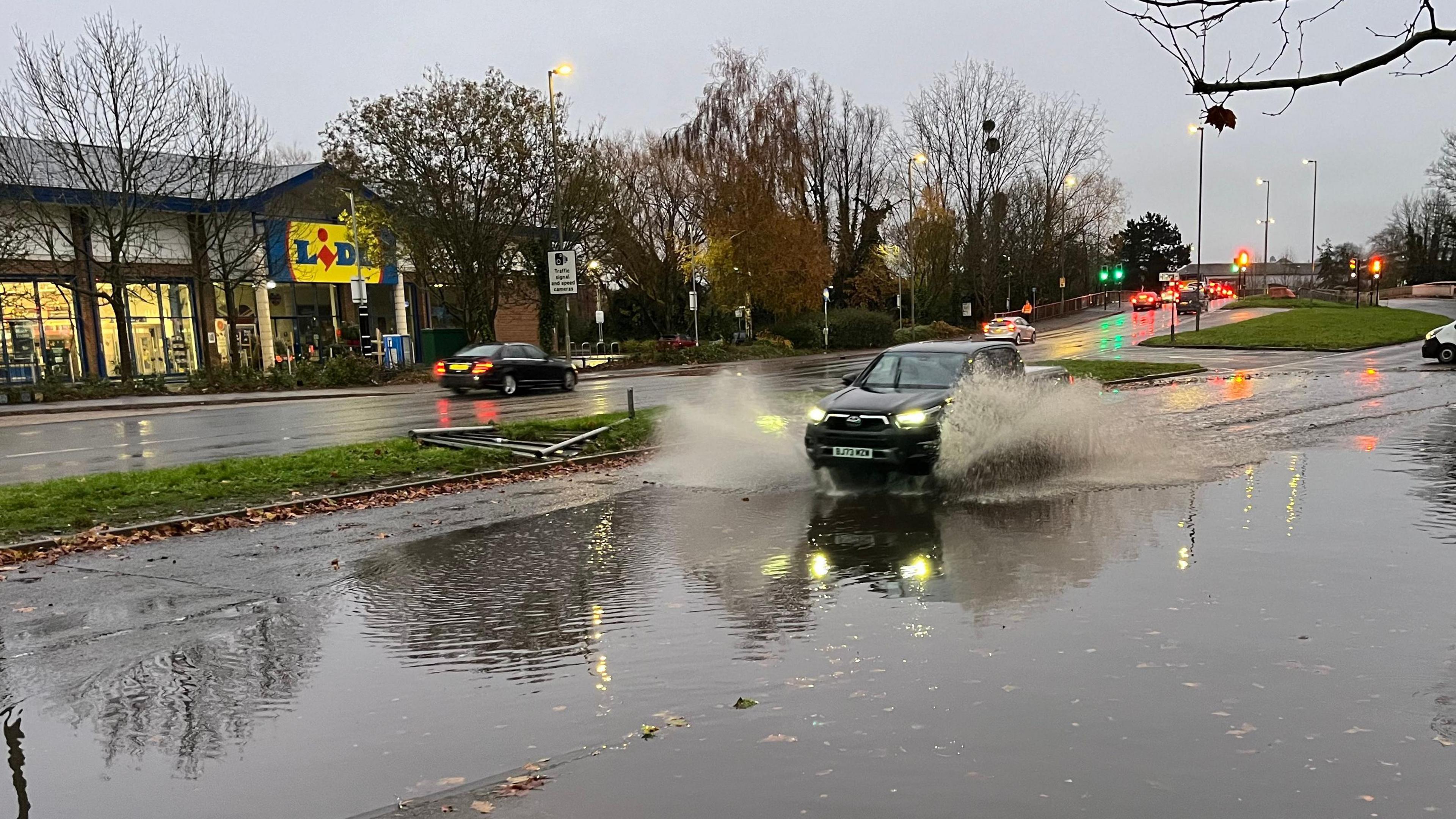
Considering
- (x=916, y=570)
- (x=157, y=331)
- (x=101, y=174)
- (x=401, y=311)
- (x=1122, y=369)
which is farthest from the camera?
(x=401, y=311)

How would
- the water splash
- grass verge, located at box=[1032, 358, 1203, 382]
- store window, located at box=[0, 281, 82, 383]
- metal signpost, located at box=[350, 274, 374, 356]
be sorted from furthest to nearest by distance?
store window, located at box=[0, 281, 82, 383] → metal signpost, located at box=[350, 274, 374, 356] → grass verge, located at box=[1032, 358, 1203, 382] → the water splash

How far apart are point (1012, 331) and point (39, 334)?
4303cm

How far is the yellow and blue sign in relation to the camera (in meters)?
41.2

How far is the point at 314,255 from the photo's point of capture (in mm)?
42719

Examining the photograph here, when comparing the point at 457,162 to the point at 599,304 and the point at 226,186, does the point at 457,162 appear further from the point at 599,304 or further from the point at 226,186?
the point at 599,304

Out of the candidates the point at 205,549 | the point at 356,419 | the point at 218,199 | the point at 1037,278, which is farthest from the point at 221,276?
the point at 1037,278

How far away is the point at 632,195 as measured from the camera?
50.2 m

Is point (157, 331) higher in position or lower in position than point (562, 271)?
lower

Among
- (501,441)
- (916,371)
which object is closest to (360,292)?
(501,441)

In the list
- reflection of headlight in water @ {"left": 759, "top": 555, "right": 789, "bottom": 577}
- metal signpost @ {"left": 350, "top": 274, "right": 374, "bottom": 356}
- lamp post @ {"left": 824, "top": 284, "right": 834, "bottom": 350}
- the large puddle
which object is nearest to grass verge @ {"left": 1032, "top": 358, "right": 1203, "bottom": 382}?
the large puddle

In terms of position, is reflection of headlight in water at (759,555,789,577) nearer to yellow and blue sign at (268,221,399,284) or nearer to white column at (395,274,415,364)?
yellow and blue sign at (268,221,399,284)

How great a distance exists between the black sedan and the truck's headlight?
18.4 metres

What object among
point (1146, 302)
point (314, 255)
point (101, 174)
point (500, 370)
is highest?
point (101, 174)

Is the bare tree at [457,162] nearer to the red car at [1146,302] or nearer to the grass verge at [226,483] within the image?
the grass verge at [226,483]
